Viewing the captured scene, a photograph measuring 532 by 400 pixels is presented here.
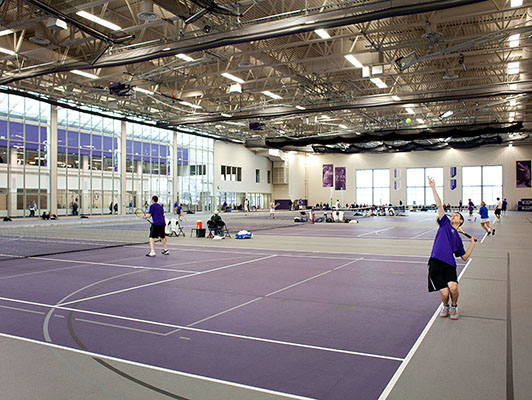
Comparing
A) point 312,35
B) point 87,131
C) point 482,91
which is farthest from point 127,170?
point 482,91

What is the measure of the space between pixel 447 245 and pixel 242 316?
3.11 meters

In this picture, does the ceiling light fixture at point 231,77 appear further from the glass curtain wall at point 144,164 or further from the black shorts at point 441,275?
the black shorts at point 441,275

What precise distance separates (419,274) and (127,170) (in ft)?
131

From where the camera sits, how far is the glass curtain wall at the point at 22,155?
34875mm

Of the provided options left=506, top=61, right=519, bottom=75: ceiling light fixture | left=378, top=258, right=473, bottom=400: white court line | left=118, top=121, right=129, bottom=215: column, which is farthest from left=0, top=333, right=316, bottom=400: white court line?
left=118, top=121, right=129, bottom=215: column

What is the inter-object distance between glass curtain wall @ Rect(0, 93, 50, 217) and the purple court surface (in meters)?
27.4

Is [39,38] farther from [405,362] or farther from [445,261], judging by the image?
[405,362]

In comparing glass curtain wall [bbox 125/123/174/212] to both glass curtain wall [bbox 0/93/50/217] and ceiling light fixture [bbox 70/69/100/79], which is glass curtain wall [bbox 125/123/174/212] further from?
ceiling light fixture [bbox 70/69/100/79]

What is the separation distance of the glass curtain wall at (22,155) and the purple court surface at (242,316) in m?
27.4

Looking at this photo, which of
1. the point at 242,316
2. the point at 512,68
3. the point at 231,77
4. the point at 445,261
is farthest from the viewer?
the point at 231,77

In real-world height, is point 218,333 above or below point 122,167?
below

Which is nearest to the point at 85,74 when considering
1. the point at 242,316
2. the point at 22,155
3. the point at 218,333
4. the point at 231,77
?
the point at 231,77

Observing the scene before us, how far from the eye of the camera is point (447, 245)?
6.14 metres

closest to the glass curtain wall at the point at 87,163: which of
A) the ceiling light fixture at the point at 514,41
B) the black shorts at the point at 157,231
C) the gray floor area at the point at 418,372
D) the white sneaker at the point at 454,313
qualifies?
the black shorts at the point at 157,231
